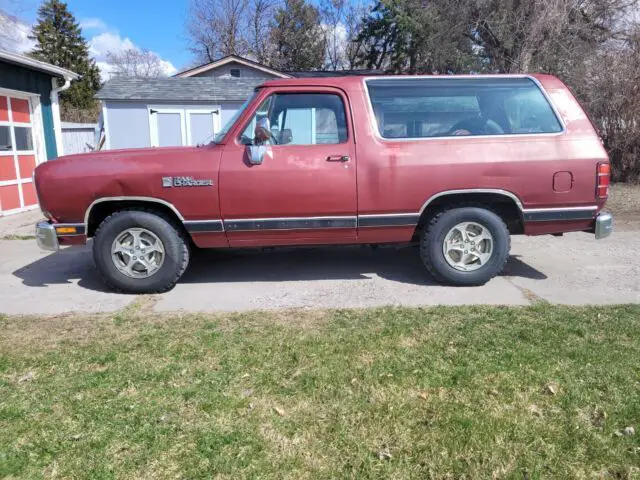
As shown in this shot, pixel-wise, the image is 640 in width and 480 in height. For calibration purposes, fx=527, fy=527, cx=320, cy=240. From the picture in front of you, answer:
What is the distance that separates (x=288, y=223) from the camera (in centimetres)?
498

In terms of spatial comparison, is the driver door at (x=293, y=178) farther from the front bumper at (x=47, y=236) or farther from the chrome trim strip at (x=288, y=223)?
the front bumper at (x=47, y=236)

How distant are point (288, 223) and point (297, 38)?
37739 mm

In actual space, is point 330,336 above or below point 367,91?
below

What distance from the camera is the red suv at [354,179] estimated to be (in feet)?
16.0

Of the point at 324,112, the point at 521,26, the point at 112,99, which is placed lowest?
the point at 324,112

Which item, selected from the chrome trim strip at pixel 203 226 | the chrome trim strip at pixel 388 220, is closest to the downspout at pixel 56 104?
the chrome trim strip at pixel 203 226

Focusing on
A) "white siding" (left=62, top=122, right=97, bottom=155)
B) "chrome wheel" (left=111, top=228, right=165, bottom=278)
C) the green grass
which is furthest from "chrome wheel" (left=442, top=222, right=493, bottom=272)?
"white siding" (left=62, top=122, right=97, bottom=155)

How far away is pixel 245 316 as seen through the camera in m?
4.45

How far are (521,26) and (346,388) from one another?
15.7 m

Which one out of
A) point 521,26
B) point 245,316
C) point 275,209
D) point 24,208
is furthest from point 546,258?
point 521,26

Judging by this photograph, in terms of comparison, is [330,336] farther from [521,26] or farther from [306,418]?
[521,26]

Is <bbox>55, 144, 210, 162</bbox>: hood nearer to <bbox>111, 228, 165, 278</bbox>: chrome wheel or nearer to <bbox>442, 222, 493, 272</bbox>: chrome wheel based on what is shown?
<bbox>111, 228, 165, 278</bbox>: chrome wheel

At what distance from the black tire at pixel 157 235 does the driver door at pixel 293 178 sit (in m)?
0.52

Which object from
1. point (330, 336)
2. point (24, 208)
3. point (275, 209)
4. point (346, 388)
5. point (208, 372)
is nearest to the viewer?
point (346, 388)
